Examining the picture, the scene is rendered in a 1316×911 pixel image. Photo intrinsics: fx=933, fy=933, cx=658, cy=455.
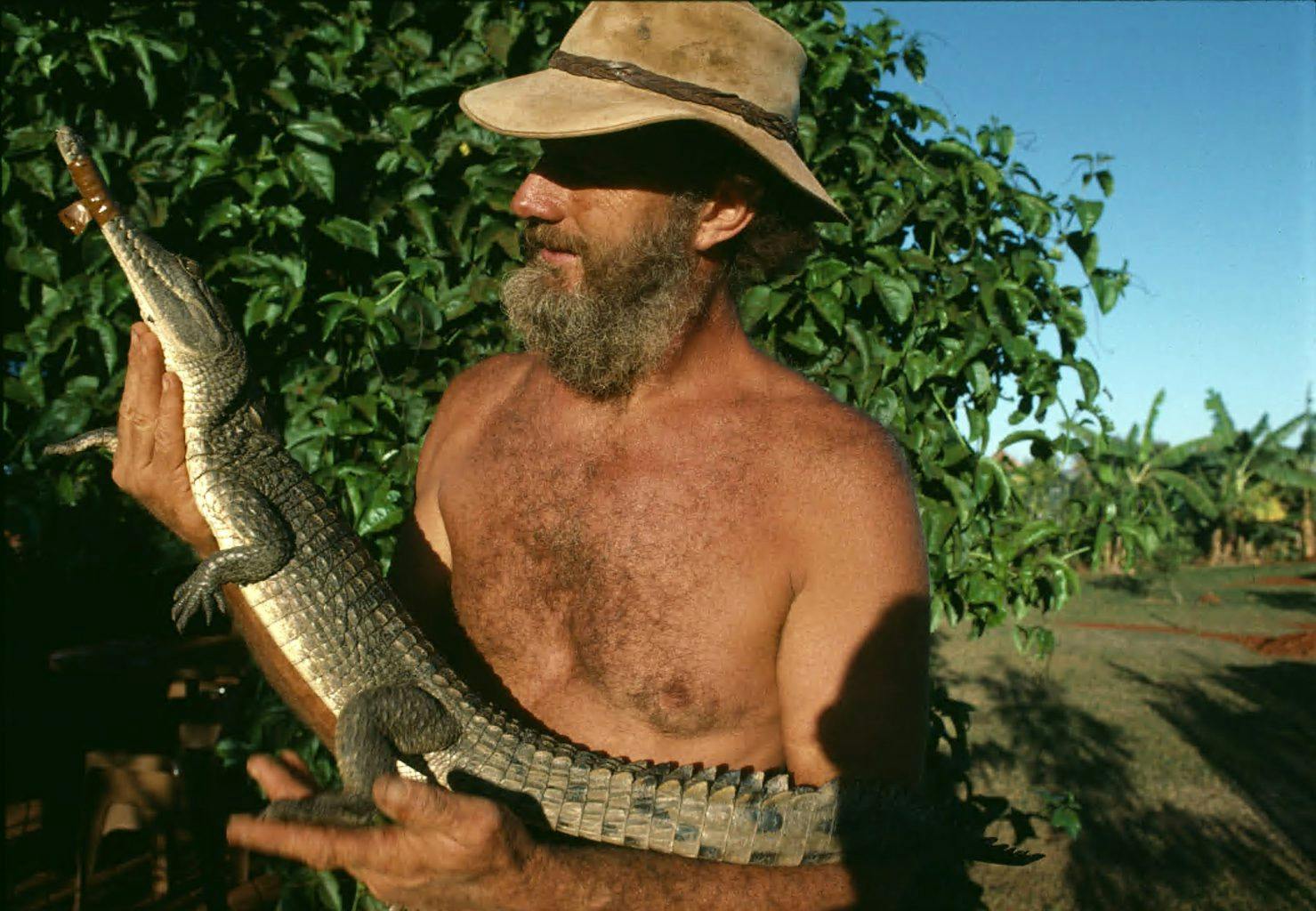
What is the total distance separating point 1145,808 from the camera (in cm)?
706

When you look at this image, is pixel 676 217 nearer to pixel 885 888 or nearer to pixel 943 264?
pixel 943 264

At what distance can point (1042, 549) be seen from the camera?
11.0 feet

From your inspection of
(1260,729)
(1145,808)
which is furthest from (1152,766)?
(1260,729)

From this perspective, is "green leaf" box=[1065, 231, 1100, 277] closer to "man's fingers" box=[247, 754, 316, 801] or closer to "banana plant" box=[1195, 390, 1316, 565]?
"man's fingers" box=[247, 754, 316, 801]

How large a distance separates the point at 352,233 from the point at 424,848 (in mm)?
1933

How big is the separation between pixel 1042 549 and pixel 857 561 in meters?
1.72

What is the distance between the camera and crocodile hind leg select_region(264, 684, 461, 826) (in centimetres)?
212

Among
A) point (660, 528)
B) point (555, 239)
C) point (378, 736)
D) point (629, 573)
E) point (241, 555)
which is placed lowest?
point (378, 736)

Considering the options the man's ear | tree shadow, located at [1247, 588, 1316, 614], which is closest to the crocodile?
the man's ear

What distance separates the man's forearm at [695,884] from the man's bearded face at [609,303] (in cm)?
108

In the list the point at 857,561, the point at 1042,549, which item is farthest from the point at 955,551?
the point at 857,561

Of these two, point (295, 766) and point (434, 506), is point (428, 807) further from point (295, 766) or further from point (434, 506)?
point (434, 506)

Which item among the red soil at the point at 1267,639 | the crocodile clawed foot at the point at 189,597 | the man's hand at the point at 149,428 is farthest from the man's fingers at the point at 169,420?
the red soil at the point at 1267,639

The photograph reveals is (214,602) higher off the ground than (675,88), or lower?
lower
